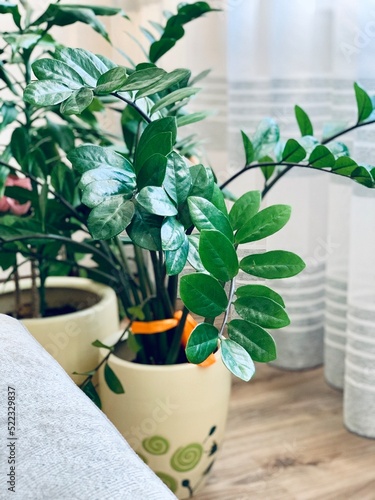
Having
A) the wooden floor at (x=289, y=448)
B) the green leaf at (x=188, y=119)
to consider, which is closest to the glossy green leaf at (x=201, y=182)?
the green leaf at (x=188, y=119)

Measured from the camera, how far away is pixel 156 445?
0.86m

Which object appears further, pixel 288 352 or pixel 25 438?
pixel 288 352

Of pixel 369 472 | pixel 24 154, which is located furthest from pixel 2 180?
pixel 369 472

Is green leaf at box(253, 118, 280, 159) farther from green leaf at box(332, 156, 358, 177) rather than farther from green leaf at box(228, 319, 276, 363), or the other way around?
green leaf at box(228, 319, 276, 363)

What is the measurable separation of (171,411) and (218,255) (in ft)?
1.23

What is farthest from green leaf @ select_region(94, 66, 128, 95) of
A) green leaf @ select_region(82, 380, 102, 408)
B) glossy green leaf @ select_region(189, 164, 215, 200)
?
green leaf @ select_region(82, 380, 102, 408)

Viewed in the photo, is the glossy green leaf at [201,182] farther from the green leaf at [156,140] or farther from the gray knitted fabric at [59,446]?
the gray knitted fabric at [59,446]

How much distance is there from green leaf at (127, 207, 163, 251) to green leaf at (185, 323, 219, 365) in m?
0.09

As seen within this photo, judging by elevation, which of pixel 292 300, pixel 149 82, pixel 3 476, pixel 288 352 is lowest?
pixel 288 352

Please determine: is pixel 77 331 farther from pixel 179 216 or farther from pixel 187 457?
pixel 179 216

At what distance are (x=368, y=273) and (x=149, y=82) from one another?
24.6 inches

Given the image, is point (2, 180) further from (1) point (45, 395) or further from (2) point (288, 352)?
(2) point (288, 352)

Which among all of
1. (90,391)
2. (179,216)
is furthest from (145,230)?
(90,391)

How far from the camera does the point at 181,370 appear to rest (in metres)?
0.84
